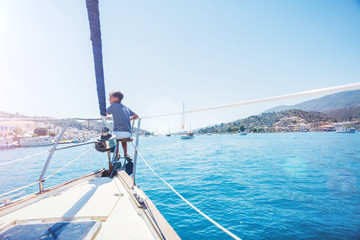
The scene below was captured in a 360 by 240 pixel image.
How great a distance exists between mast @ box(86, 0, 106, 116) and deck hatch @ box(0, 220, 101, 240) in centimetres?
244

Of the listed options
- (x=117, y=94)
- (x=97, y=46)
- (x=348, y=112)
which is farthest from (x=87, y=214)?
(x=348, y=112)

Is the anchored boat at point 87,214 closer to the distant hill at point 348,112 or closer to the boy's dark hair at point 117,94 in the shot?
the boy's dark hair at point 117,94

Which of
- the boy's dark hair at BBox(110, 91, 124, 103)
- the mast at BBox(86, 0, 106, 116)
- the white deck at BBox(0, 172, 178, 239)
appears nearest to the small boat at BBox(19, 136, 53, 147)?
the mast at BBox(86, 0, 106, 116)

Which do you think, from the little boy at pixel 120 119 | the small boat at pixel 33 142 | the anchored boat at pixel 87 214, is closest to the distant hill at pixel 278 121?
the small boat at pixel 33 142

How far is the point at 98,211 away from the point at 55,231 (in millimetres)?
382

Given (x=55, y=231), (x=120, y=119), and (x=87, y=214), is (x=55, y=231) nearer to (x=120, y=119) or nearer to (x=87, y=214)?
(x=87, y=214)

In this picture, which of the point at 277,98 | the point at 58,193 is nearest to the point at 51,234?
the point at 58,193

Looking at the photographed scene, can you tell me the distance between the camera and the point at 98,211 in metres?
1.50

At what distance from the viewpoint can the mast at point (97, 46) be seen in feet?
8.48

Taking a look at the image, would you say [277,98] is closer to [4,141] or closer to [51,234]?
[51,234]

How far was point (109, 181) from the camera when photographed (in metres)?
2.46

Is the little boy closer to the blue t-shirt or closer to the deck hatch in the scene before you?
the blue t-shirt

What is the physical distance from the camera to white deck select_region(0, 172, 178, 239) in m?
1.20

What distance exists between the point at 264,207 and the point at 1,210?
16.5ft
